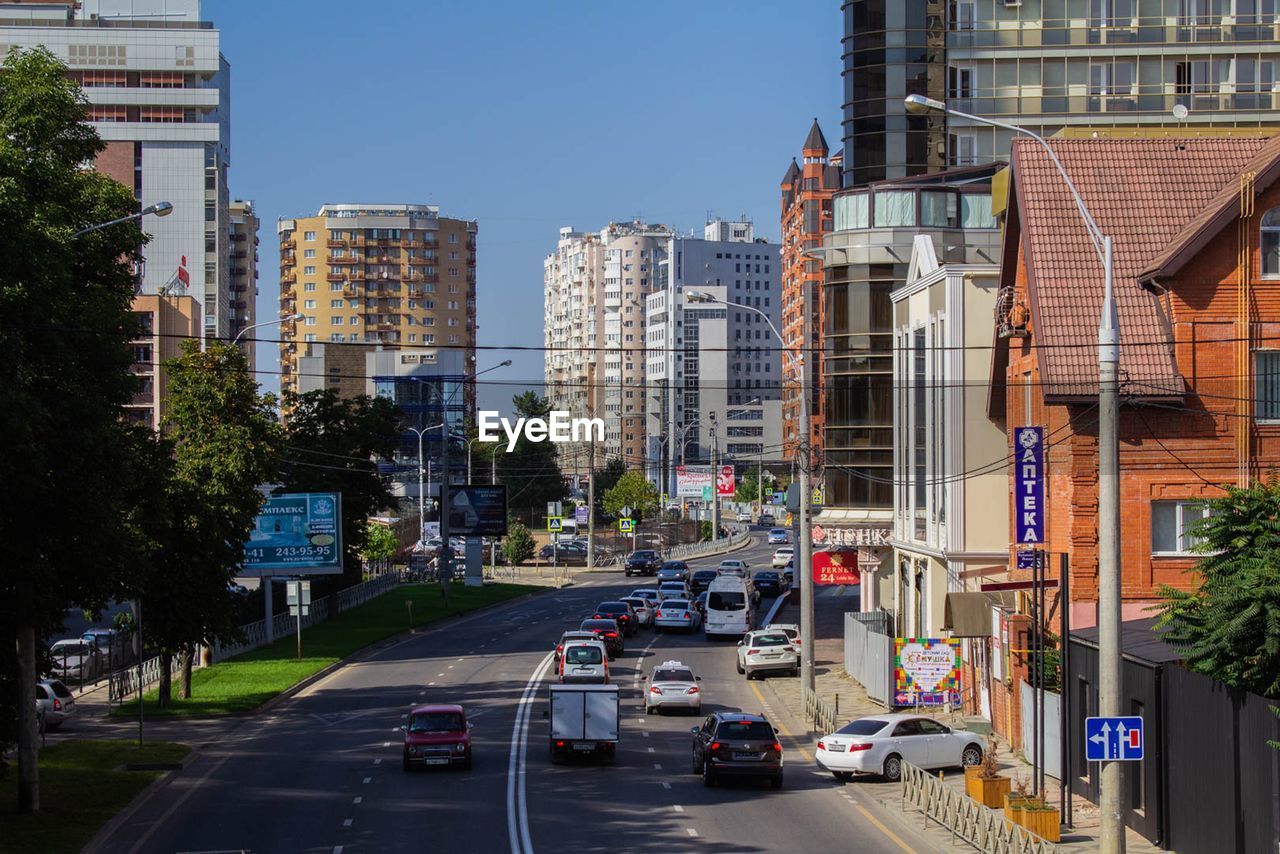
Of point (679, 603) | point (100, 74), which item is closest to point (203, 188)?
point (100, 74)

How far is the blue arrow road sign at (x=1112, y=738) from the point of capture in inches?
773

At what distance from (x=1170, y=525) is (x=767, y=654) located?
20.4 m

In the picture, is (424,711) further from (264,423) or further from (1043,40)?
(1043,40)

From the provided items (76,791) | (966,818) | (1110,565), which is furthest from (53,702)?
(1110,565)

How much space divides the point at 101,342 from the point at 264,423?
21.0 metres

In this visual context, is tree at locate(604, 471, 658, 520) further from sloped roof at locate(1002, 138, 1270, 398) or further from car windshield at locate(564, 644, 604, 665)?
sloped roof at locate(1002, 138, 1270, 398)

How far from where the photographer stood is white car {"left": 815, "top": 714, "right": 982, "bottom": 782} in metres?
32.4

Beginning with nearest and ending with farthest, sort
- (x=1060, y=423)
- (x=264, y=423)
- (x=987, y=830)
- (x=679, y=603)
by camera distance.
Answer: (x=987, y=830) → (x=1060, y=423) → (x=264, y=423) → (x=679, y=603)

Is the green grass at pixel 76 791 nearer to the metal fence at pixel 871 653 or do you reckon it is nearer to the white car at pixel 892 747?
the white car at pixel 892 747

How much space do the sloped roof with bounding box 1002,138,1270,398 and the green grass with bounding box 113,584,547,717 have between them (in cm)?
2583

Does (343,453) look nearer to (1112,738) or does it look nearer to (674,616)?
(674,616)

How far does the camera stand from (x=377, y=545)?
100438 millimetres

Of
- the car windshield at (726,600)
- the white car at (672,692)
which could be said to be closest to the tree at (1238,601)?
the white car at (672,692)

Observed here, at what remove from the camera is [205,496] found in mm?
47156
